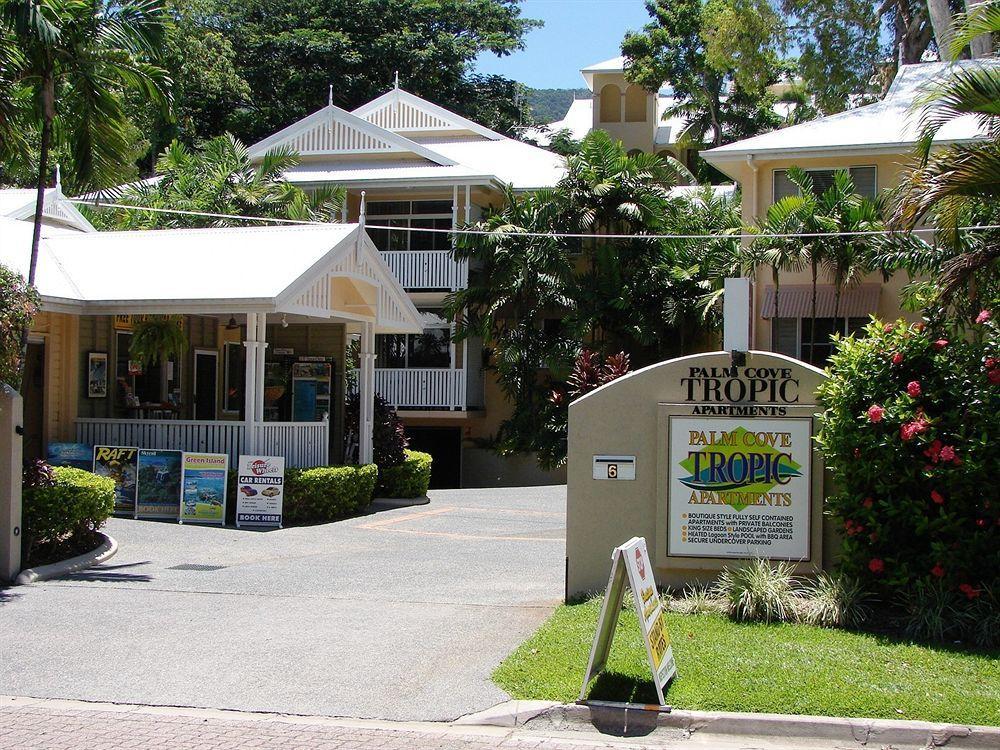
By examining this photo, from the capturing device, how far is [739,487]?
34.1ft

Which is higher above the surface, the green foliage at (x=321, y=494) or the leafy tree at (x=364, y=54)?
the leafy tree at (x=364, y=54)

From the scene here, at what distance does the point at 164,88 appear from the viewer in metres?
14.4

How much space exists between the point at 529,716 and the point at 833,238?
1593cm

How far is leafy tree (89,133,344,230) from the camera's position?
25.4 metres

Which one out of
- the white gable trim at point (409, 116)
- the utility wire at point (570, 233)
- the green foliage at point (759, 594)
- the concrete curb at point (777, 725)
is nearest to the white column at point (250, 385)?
the utility wire at point (570, 233)

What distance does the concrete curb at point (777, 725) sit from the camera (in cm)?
691

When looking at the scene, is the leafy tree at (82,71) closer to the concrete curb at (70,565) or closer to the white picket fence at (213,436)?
the concrete curb at (70,565)

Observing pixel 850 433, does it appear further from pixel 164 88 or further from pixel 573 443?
pixel 164 88

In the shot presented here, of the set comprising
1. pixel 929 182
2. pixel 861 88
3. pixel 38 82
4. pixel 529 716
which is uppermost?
pixel 861 88

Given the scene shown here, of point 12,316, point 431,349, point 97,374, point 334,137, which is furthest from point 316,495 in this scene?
point 334,137

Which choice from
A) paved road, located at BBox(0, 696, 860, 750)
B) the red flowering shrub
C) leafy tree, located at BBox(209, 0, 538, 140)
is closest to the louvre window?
the red flowering shrub

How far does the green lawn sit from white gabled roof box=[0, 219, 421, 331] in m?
9.10

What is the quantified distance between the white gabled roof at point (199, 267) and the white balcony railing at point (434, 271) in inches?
292

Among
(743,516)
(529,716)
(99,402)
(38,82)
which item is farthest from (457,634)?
(99,402)
